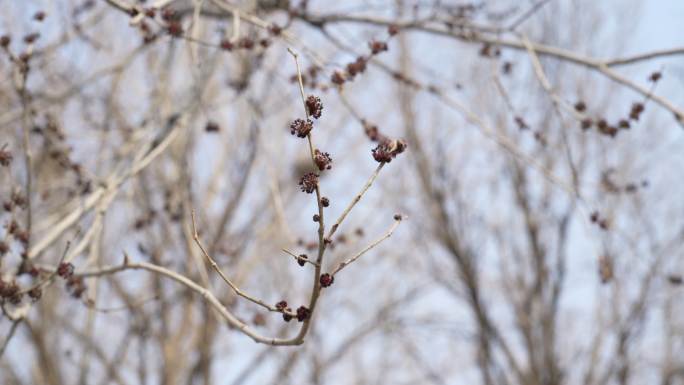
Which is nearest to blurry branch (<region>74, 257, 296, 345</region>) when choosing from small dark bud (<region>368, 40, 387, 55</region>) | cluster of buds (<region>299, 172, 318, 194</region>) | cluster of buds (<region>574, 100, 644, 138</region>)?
cluster of buds (<region>299, 172, 318, 194</region>)

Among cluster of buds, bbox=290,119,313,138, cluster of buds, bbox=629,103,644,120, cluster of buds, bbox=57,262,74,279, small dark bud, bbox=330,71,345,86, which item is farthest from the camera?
cluster of buds, bbox=629,103,644,120

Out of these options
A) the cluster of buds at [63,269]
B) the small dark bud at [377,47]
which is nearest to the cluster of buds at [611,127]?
the small dark bud at [377,47]

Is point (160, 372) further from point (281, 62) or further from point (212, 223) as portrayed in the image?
point (281, 62)

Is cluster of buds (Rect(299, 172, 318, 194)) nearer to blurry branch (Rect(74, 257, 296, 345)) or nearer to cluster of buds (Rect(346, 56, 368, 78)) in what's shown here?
blurry branch (Rect(74, 257, 296, 345))

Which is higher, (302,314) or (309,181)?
(309,181)

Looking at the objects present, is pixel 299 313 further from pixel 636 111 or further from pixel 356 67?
pixel 636 111

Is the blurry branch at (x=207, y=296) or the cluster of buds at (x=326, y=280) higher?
the blurry branch at (x=207, y=296)

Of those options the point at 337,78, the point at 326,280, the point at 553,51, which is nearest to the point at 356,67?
the point at 337,78

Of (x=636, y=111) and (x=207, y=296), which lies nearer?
(x=207, y=296)

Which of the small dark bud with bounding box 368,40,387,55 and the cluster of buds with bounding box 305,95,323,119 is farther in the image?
the small dark bud with bounding box 368,40,387,55

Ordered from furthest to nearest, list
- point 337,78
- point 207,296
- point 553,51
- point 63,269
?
point 553,51
point 337,78
point 63,269
point 207,296

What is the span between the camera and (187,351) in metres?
6.91

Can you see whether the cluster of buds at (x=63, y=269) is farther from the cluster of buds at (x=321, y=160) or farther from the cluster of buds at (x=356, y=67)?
the cluster of buds at (x=356, y=67)

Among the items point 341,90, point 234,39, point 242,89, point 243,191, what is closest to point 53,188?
point 242,89
